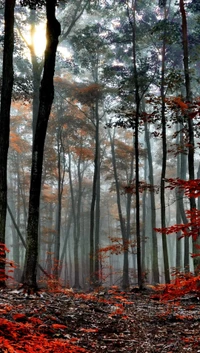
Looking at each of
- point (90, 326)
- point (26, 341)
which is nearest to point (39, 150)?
point (90, 326)

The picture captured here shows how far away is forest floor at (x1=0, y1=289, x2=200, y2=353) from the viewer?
379 centimetres

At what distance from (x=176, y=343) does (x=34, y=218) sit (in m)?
3.82

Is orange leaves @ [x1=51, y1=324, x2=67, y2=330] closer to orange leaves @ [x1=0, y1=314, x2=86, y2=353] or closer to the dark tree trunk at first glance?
orange leaves @ [x1=0, y1=314, x2=86, y2=353]

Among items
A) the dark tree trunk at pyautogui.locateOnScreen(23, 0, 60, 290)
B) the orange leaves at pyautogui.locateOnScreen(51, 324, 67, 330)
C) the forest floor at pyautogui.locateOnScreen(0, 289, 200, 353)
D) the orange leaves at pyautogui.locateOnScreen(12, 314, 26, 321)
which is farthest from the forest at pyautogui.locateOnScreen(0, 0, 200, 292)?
the orange leaves at pyautogui.locateOnScreen(51, 324, 67, 330)

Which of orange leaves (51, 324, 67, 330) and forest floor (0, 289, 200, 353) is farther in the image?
orange leaves (51, 324, 67, 330)

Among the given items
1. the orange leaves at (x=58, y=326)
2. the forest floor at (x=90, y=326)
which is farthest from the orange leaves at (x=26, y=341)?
the orange leaves at (x=58, y=326)

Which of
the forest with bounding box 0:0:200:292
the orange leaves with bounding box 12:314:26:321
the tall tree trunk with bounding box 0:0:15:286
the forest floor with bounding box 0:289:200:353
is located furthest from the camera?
the tall tree trunk with bounding box 0:0:15:286

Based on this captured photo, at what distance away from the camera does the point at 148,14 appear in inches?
693

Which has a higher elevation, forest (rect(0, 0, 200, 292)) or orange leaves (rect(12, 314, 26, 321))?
forest (rect(0, 0, 200, 292))

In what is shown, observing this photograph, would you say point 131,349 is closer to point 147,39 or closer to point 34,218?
point 34,218

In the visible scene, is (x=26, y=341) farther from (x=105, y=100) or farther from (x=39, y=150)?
(x=105, y=100)

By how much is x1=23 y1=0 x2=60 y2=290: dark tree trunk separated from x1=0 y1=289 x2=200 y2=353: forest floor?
65cm

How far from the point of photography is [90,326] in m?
5.31

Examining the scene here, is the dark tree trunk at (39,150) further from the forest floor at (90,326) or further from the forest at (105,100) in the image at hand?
the forest floor at (90,326)
